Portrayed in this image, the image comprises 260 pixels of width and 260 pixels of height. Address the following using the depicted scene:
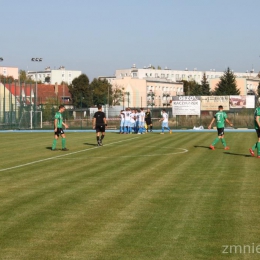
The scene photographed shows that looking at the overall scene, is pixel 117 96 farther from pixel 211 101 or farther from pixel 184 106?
pixel 184 106

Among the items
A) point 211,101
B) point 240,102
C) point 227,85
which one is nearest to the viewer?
point 211,101

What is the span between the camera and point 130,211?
11.0 metres

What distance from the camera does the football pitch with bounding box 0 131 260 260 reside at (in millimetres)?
8281

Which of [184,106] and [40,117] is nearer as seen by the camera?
[184,106]

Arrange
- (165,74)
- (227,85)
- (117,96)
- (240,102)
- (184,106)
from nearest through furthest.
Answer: (184,106)
(240,102)
(227,85)
(117,96)
(165,74)

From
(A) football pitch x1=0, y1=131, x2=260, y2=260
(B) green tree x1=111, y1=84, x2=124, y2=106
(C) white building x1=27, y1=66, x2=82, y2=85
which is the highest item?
(C) white building x1=27, y1=66, x2=82, y2=85

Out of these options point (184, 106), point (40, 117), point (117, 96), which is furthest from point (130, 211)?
point (117, 96)

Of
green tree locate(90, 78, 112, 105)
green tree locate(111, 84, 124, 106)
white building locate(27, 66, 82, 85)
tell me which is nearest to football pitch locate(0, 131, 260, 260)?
green tree locate(90, 78, 112, 105)

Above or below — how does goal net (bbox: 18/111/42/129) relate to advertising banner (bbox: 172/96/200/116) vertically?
below

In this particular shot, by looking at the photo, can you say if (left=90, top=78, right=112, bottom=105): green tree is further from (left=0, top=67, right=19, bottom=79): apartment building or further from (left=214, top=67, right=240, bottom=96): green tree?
(left=0, top=67, right=19, bottom=79): apartment building

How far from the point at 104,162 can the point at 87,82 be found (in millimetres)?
105215

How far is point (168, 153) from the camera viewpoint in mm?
24688

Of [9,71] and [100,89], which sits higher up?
[9,71]

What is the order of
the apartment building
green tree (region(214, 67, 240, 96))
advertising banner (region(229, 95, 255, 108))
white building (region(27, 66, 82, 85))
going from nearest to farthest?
advertising banner (region(229, 95, 255, 108)) < green tree (region(214, 67, 240, 96)) < white building (region(27, 66, 82, 85)) < the apartment building
